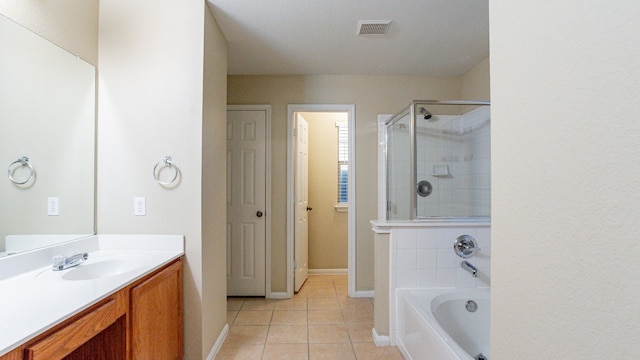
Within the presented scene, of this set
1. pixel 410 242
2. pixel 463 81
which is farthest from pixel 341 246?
pixel 463 81

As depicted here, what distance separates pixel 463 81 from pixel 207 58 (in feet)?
8.84

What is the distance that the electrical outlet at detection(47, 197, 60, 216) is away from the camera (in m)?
1.53

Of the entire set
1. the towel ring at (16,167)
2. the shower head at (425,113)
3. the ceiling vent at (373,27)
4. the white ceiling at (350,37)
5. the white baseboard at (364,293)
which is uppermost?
the white ceiling at (350,37)

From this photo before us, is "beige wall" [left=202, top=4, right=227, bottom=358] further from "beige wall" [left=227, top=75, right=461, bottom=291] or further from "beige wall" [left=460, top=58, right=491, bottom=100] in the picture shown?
"beige wall" [left=460, top=58, right=491, bottom=100]

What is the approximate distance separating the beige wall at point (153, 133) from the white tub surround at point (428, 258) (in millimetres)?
1306

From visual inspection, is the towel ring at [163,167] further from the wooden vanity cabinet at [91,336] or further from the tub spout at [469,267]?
the tub spout at [469,267]

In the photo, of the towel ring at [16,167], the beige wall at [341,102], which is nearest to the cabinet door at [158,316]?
the towel ring at [16,167]

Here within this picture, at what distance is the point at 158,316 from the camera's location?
1503mm

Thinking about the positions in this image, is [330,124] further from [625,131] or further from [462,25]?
[625,131]

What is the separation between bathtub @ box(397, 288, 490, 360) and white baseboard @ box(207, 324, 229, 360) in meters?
1.31

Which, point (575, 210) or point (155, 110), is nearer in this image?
point (575, 210)

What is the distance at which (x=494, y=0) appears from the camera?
0.76 metres

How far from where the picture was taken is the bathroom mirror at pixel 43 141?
1.31 meters

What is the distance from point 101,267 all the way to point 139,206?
15.7 inches
